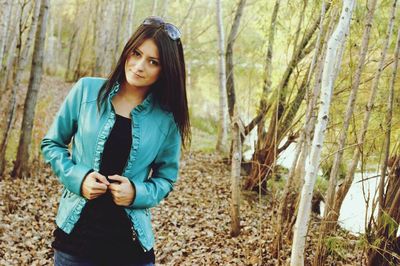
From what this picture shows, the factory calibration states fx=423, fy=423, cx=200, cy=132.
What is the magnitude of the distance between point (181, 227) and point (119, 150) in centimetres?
467

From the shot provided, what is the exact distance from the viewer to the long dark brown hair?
196 cm

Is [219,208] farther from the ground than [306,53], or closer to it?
closer to it

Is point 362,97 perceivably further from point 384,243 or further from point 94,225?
point 94,225

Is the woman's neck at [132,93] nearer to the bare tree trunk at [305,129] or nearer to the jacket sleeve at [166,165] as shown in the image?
the jacket sleeve at [166,165]

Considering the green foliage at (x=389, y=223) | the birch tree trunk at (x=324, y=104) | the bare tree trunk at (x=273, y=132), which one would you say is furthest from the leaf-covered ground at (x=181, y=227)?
the birch tree trunk at (x=324, y=104)

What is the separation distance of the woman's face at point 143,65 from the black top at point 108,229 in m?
0.23

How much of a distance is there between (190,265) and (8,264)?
2.00 metres

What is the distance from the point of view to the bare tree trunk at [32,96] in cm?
699

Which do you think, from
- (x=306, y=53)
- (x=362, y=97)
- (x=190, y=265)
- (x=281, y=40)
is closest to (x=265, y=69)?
(x=281, y=40)

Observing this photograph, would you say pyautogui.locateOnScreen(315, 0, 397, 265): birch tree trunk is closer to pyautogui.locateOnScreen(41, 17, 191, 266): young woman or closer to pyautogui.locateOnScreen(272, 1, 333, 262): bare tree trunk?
pyautogui.locateOnScreen(272, 1, 333, 262): bare tree trunk

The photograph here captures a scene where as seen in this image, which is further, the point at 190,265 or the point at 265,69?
the point at 265,69

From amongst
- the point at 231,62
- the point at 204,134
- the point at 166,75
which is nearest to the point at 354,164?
the point at 166,75

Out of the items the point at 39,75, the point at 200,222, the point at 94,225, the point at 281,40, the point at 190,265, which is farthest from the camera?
the point at 281,40

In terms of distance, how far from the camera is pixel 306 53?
7078mm
